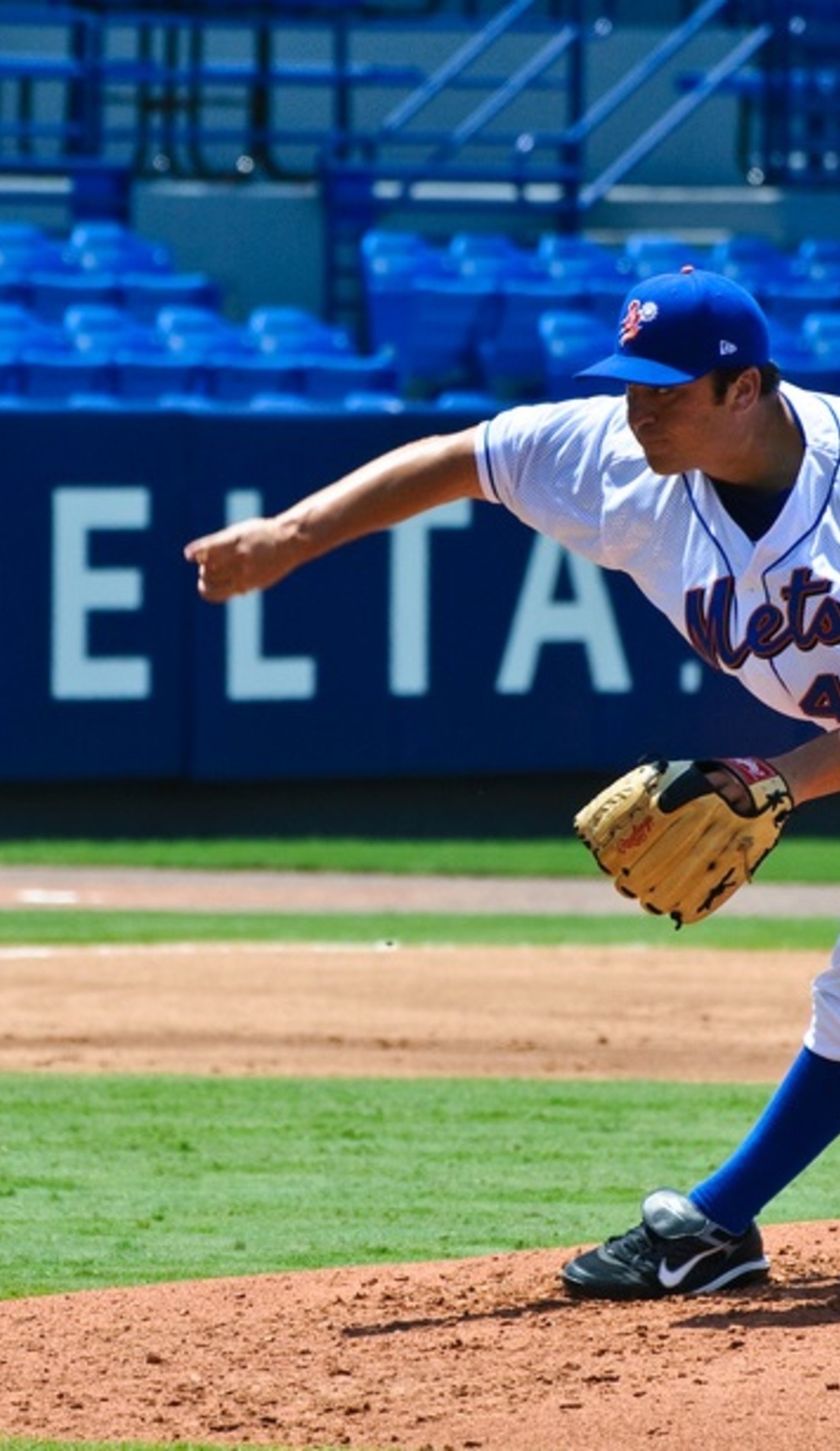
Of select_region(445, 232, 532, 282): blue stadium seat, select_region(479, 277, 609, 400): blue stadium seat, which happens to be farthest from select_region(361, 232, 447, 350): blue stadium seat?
select_region(479, 277, 609, 400): blue stadium seat

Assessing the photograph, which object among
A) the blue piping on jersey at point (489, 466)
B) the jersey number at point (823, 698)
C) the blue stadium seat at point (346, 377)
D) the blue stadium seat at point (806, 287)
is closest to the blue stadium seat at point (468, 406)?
the blue stadium seat at point (346, 377)

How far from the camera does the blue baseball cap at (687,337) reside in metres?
4.29

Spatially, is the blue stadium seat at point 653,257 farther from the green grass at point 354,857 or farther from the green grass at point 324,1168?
the green grass at point 324,1168

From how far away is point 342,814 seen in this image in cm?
1298

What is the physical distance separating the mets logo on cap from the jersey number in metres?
0.62

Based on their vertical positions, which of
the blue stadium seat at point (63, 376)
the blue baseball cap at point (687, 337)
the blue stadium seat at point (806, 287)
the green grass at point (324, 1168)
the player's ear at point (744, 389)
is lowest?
the green grass at point (324, 1168)

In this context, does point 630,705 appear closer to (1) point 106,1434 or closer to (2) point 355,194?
(2) point 355,194

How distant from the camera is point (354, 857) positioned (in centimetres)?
1234

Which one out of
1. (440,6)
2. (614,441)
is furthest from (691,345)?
(440,6)

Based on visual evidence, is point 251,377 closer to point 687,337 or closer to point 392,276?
point 392,276

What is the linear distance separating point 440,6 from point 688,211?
9.16ft

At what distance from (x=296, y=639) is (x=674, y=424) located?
8076 mm

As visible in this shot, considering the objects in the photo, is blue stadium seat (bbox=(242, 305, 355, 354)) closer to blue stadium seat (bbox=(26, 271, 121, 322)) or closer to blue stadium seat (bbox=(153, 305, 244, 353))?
blue stadium seat (bbox=(153, 305, 244, 353))

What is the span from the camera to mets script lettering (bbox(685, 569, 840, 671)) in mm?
Answer: 4344
